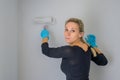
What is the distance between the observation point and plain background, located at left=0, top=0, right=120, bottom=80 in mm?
1724

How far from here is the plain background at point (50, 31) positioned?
1724 millimetres

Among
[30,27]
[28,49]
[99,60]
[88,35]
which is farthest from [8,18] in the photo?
[99,60]

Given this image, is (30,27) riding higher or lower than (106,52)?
higher

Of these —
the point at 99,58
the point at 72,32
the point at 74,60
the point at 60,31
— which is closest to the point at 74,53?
the point at 74,60

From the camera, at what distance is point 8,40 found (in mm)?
1853

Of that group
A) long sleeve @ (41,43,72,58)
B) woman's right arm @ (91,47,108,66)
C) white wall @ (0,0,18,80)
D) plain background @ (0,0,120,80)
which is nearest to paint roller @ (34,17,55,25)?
plain background @ (0,0,120,80)

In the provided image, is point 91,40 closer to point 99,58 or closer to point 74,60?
point 99,58

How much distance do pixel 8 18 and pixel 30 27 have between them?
0.23 metres

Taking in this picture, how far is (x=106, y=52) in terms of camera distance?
175 centimetres

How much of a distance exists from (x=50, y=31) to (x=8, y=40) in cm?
40

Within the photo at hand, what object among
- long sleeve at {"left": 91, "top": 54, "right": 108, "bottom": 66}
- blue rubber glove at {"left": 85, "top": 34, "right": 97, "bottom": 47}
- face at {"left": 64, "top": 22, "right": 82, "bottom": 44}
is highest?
face at {"left": 64, "top": 22, "right": 82, "bottom": 44}

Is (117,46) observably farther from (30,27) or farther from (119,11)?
(30,27)

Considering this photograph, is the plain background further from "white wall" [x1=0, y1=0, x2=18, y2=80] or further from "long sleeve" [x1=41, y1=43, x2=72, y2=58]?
"long sleeve" [x1=41, y1=43, x2=72, y2=58]

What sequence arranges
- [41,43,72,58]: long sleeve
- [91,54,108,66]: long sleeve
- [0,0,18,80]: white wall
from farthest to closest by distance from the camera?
1. [0,0,18,80]: white wall
2. [91,54,108,66]: long sleeve
3. [41,43,72,58]: long sleeve
